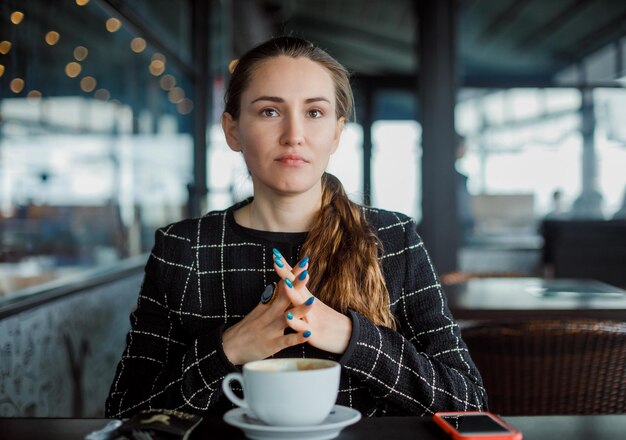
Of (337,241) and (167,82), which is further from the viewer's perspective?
(167,82)

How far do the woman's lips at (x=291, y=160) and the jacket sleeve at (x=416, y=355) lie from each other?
0.28 meters

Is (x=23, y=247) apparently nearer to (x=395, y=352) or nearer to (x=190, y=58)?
(x=395, y=352)

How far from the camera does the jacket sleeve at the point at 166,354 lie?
45.8 inches

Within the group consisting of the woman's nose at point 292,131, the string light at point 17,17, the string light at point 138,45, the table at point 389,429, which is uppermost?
the string light at point 138,45

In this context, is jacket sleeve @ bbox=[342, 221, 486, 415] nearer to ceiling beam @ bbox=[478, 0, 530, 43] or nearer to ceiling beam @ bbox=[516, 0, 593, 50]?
ceiling beam @ bbox=[478, 0, 530, 43]

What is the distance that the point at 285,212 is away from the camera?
140 cm

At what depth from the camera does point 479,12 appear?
512 centimetres

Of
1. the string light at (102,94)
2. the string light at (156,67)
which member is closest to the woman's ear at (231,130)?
the string light at (102,94)

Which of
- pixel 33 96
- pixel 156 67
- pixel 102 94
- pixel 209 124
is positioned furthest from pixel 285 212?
pixel 209 124

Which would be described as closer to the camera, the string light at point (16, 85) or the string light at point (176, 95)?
the string light at point (16, 85)

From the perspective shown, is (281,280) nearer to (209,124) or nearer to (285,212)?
(285,212)

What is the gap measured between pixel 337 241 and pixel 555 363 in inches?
29.1

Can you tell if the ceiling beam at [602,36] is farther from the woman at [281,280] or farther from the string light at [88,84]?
the woman at [281,280]

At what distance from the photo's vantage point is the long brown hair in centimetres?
132
